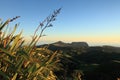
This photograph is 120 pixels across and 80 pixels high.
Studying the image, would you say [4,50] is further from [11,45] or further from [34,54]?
[34,54]

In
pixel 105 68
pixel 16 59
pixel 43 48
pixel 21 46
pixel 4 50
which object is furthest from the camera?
pixel 105 68

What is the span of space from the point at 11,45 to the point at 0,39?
0.26m

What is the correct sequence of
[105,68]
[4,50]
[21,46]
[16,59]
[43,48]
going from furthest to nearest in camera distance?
[105,68] < [43,48] < [21,46] < [16,59] < [4,50]

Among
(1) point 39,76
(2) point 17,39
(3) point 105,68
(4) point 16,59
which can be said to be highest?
(2) point 17,39

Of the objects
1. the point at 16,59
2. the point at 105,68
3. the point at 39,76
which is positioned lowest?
the point at 105,68

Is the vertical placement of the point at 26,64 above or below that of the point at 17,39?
below

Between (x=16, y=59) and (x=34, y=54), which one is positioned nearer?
(x=16, y=59)

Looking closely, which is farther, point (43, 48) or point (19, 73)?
point (43, 48)

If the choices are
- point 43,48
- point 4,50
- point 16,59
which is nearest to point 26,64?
point 16,59

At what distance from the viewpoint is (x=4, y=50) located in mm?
5078

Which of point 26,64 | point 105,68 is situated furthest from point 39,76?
point 105,68

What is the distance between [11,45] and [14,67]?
697 millimetres

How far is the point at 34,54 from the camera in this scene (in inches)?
260

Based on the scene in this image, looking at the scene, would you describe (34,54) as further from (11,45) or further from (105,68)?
(105,68)
